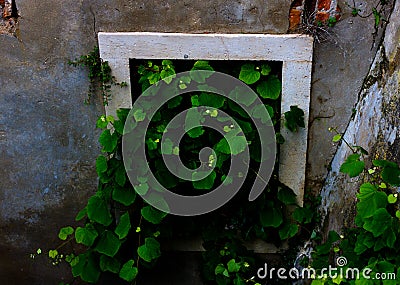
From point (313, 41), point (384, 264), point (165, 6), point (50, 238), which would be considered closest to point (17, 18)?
point (165, 6)

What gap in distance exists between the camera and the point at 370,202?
7.85 ft

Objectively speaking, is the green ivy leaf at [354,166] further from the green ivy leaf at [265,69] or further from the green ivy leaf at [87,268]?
the green ivy leaf at [87,268]

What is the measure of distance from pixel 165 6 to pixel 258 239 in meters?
1.73

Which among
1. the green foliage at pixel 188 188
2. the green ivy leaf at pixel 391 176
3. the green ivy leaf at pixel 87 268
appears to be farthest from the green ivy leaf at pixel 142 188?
the green ivy leaf at pixel 391 176

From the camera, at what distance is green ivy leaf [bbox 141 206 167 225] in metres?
3.05

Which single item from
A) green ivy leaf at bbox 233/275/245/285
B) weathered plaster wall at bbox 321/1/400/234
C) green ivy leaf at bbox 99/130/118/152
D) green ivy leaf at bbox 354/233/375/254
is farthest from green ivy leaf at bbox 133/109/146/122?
green ivy leaf at bbox 354/233/375/254

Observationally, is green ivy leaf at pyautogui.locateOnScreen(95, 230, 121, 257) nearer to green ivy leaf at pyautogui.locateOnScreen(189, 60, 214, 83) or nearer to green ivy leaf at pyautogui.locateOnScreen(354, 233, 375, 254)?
green ivy leaf at pyautogui.locateOnScreen(189, 60, 214, 83)

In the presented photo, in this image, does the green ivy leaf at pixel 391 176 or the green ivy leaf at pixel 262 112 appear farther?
the green ivy leaf at pixel 262 112

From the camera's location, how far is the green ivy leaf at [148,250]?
10.00 feet

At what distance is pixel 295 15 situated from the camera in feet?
9.29

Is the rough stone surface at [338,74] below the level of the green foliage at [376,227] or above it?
above

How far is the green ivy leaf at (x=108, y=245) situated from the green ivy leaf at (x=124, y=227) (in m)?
0.06

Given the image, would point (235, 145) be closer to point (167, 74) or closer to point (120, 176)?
point (167, 74)

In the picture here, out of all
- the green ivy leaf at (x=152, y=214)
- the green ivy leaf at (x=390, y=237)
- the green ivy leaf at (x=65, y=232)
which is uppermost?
the green ivy leaf at (x=152, y=214)
